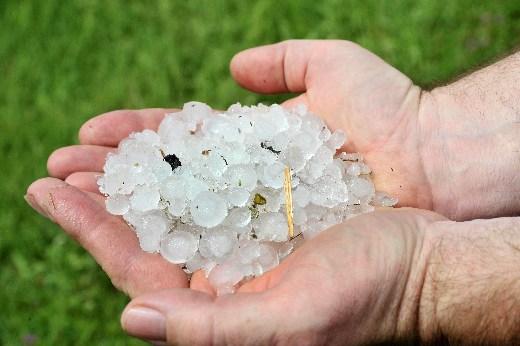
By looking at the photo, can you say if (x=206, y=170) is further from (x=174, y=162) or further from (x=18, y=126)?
(x=18, y=126)

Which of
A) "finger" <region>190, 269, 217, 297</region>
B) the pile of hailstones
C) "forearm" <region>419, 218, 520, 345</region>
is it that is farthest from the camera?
the pile of hailstones

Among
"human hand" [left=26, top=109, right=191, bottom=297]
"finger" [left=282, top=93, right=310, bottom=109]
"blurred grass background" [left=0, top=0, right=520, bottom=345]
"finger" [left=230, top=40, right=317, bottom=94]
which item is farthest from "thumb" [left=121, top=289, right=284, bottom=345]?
"blurred grass background" [left=0, top=0, right=520, bottom=345]

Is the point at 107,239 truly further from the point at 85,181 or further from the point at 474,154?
the point at 474,154

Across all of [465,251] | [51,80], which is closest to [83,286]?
[51,80]

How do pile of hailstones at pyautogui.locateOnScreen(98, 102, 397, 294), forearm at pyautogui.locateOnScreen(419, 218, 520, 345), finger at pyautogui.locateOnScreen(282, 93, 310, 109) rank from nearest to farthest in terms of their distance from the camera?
forearm at pyautogui.locateOnScreen(419, 218, 520, 345)
pile of hailstones at pyautogui.locateOnScreen(98, 102, 397, 294)
finger at pyautogui.locateOnScreen(282, 93, 310, 109)

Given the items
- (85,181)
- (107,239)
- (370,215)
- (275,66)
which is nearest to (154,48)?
(275,66)

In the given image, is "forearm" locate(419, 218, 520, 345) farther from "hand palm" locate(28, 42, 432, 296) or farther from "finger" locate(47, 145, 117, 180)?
"finger" locate(47, 145, 117, 180)

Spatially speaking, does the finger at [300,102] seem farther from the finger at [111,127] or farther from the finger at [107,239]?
the finger at [107,239]
